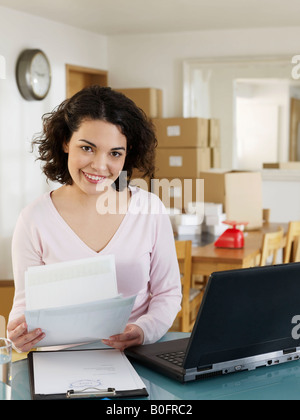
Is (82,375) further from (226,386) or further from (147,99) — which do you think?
(147,99)

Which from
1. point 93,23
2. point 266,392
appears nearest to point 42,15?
point 93,23

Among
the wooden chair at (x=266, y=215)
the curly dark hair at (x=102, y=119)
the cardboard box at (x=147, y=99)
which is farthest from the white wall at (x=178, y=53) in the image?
the curly dark hair at (x=102, y=119)

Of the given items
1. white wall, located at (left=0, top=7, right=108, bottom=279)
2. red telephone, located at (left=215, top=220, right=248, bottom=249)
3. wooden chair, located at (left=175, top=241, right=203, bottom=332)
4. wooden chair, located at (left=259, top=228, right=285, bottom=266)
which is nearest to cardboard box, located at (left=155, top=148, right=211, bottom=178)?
white wall, located at (left=0, top=7, right=108, bottom=279)

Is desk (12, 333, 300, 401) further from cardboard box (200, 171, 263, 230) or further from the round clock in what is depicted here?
the round clock

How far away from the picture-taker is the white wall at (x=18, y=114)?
530 centimetres

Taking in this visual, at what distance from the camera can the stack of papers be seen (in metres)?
1.29

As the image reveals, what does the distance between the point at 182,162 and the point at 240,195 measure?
6.51 feet

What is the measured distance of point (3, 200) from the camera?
Result: 5.32 metres

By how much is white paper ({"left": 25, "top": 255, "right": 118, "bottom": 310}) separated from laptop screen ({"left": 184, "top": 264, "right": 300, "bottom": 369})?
1.01 ft

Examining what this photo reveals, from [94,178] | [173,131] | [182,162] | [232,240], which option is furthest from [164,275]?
[173,131]

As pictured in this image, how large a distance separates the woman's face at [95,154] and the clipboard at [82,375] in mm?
463

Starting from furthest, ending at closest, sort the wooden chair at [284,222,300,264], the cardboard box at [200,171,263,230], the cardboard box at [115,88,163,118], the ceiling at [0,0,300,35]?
1. the cardboard box at [115,88,163,118]
2. the ceiling at [0,0,300,35]
3. the cardboard box at [200,171,263,230]
4. the wooden chair at [284,222,300,264]

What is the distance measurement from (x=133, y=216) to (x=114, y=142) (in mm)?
254
